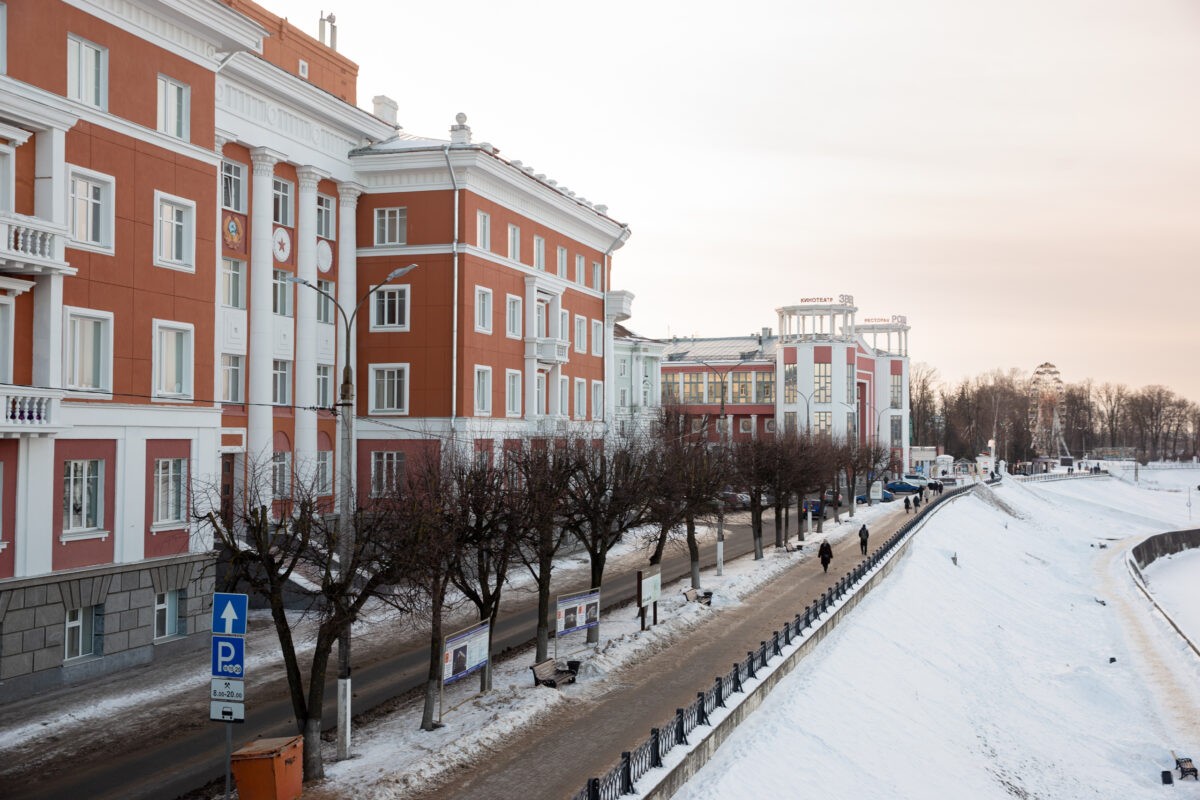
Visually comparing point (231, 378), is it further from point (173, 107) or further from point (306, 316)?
point (173, 107)

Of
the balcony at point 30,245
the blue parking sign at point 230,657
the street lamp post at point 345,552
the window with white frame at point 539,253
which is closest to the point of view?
the blue parking sign at point 230,657

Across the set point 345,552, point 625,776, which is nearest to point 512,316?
point 345,552

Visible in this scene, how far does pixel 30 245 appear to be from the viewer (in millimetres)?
21281

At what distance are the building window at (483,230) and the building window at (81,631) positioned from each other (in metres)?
22.8

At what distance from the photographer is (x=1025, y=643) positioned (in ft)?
144

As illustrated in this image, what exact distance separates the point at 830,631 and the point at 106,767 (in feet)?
68.4

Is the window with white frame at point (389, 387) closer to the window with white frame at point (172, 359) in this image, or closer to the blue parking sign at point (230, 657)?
the window with white frame at point (172, 359)

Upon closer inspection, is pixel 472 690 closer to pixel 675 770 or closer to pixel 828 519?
pixel 675 770

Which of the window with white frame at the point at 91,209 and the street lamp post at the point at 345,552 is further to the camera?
the window with white frame at the point at 91,209

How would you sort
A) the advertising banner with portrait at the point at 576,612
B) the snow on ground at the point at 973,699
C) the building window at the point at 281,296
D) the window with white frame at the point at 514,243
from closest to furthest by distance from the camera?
the snow on ground at the point at 973,699
the advertising banner with portrait at the point at 576,612
the building window at the point at 281,296
the window with white frame at the point at 514,243

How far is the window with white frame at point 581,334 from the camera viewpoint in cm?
5312

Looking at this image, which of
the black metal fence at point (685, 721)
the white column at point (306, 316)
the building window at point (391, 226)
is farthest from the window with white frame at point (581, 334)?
the black metal fence at point (685, 721)

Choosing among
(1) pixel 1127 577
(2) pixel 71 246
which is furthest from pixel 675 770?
(1) pixel 1127 577

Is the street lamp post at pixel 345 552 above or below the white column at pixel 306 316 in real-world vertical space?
below
